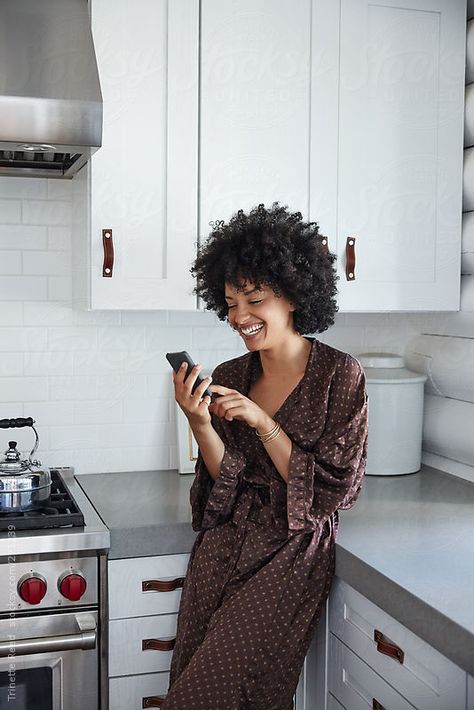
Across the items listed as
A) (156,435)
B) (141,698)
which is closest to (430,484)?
(156,435)

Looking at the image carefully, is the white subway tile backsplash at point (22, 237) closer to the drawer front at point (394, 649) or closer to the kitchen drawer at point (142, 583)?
the kitchen drawer at point (142, 583)

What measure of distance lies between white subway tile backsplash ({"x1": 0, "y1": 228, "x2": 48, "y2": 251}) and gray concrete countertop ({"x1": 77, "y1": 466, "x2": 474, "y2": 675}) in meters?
0.75

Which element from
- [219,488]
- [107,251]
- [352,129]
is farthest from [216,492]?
[352,129]

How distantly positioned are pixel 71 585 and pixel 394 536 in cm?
80

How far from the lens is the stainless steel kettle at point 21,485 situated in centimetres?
233

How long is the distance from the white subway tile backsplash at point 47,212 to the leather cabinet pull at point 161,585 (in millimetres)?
1167

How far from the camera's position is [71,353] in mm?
2873

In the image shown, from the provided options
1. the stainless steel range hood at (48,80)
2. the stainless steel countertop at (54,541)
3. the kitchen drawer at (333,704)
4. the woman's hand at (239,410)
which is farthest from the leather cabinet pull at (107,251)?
the kitchen drawer at (333,704)

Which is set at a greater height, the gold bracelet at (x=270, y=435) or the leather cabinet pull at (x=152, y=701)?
the gold bracelet at (x=270, y=435)

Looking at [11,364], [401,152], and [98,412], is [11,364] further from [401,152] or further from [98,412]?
[401,152]

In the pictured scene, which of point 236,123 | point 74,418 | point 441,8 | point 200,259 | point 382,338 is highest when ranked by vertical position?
point 441,8

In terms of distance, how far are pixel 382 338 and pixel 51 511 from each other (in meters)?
1.43

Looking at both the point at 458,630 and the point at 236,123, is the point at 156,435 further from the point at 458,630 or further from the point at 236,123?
the point at 458,630

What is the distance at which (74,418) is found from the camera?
2.89m
